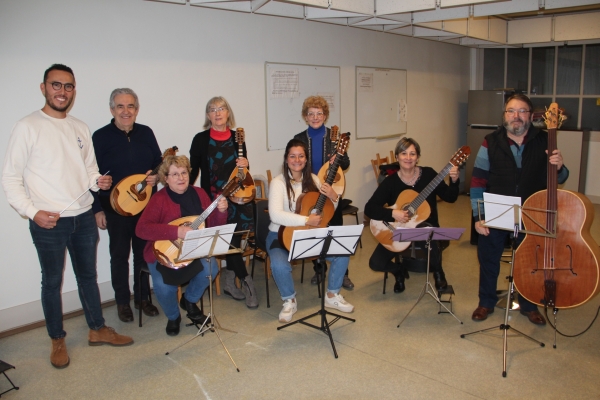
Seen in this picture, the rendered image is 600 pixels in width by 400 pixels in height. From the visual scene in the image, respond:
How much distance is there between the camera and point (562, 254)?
9.64 ft

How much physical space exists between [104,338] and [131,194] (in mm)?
947

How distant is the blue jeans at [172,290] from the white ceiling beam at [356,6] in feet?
7.81

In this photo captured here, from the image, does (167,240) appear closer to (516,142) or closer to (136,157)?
(136,157)

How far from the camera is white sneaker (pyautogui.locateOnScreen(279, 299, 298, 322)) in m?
3.53

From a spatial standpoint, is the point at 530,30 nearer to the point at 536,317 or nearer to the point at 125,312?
the point at 536,317

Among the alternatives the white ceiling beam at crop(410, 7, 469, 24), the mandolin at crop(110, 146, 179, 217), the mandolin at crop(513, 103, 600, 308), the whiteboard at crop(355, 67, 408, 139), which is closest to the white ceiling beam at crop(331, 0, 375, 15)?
the white ceiling beam at crop(410, 7, 469, 24)

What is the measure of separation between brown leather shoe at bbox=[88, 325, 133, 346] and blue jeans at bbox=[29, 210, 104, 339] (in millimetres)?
38

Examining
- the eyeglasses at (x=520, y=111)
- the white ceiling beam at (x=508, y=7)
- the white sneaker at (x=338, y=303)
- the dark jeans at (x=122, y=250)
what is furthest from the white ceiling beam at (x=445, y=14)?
the dark jeans at (x=122, y=250)

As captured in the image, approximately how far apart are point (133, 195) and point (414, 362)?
6.88ft

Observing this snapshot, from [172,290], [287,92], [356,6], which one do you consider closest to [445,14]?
[356,6]

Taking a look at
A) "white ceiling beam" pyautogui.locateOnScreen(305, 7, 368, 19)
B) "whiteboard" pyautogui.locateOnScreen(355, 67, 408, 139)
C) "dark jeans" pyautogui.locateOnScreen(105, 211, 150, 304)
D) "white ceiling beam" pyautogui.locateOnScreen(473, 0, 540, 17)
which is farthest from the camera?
"whiteboard" pyautogui.locateOnScreen(355, 67, 408, 139)

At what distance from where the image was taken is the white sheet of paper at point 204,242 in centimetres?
270

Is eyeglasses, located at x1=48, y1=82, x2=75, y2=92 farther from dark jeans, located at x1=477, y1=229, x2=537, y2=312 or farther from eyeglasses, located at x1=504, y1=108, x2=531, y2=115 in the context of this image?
dark jeans, located at x1=477, y1=229, x2=537, y2=312

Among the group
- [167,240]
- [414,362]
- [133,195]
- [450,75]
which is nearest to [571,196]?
[414,362]
